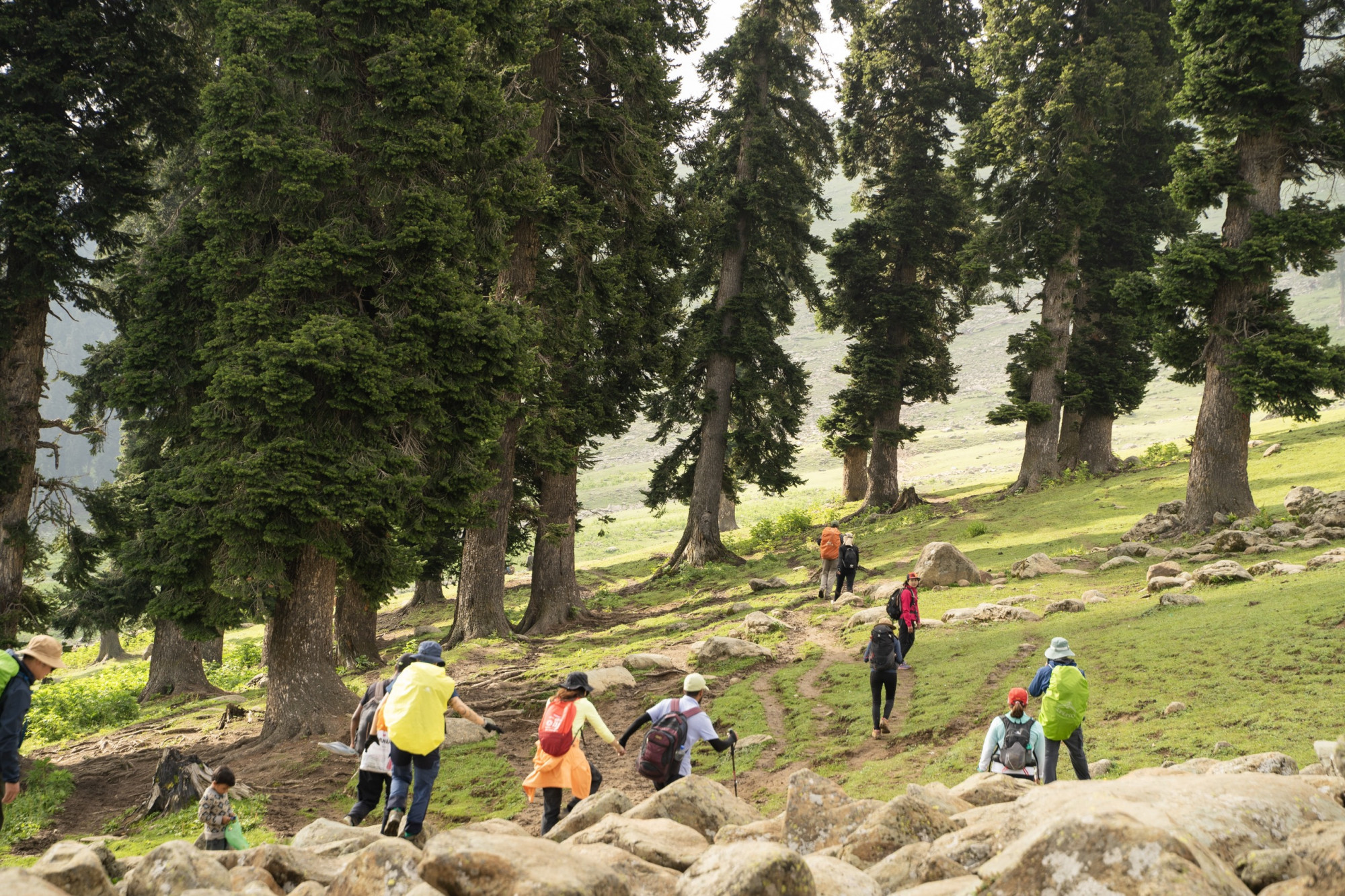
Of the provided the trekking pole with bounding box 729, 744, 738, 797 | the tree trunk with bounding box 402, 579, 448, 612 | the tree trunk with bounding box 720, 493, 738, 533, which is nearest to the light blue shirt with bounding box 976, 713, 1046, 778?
the trekking pole with bounding box 729, 744, 738, 797

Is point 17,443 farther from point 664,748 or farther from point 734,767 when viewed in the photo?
point 734,767

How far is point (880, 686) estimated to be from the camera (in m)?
11.1

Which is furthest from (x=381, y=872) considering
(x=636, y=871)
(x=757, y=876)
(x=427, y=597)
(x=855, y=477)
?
(x=855, y=477)

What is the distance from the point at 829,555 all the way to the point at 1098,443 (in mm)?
15871

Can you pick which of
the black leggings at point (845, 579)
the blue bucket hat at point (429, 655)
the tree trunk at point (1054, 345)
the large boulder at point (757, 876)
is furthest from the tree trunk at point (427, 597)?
the large boulder at point (757, 876)

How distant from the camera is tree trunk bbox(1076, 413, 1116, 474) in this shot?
30.2 meters

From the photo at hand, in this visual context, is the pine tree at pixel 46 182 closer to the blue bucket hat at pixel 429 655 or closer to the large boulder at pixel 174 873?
the blue bucket hat at pixel 429 655

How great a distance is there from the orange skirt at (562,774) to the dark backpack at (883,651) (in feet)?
14.3

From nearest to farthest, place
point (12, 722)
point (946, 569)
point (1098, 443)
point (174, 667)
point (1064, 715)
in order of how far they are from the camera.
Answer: point (12, 722), point (1064, 715), point (946, 569), point (174, 667), point (1098, 443)

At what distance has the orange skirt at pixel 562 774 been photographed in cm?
805

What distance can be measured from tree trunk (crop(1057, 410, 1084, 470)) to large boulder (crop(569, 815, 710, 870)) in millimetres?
29568

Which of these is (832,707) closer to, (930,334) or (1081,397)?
(1081,397)

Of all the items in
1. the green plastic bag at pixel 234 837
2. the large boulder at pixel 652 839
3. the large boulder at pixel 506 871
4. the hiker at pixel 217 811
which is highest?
the large boulder at pixel 506 871

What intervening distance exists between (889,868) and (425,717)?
420 cm
